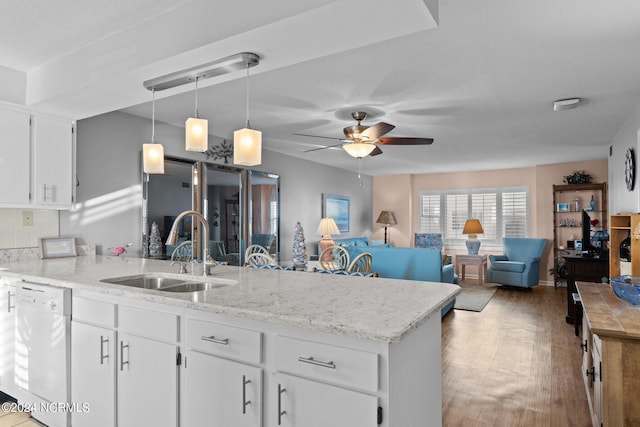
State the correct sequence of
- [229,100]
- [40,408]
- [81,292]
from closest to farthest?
[81,292] → [40,408] → [229,100]

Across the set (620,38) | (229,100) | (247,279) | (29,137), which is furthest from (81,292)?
(620,38)

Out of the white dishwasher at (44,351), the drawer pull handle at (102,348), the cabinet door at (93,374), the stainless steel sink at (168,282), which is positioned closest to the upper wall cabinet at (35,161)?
the white dishwasher at (44,351)

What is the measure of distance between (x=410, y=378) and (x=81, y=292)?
1.83m

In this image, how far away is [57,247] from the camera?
3453mm

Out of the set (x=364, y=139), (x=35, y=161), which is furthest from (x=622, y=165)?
(x=35, y=161)

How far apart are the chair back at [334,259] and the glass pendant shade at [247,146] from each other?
1.89m

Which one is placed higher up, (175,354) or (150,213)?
(150,213)

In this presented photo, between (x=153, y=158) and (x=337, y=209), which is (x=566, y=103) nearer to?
(x=153, y=158)

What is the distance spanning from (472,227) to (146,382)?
7.26 m

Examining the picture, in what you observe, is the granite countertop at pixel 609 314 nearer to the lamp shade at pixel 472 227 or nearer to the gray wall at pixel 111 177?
the gray wall at pixel 111 177

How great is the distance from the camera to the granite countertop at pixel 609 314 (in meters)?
1.78

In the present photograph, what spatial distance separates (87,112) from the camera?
3.19 meters

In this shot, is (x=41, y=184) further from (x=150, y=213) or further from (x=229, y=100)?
(x=229, y=100)

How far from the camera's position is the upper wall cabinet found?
2.95m
